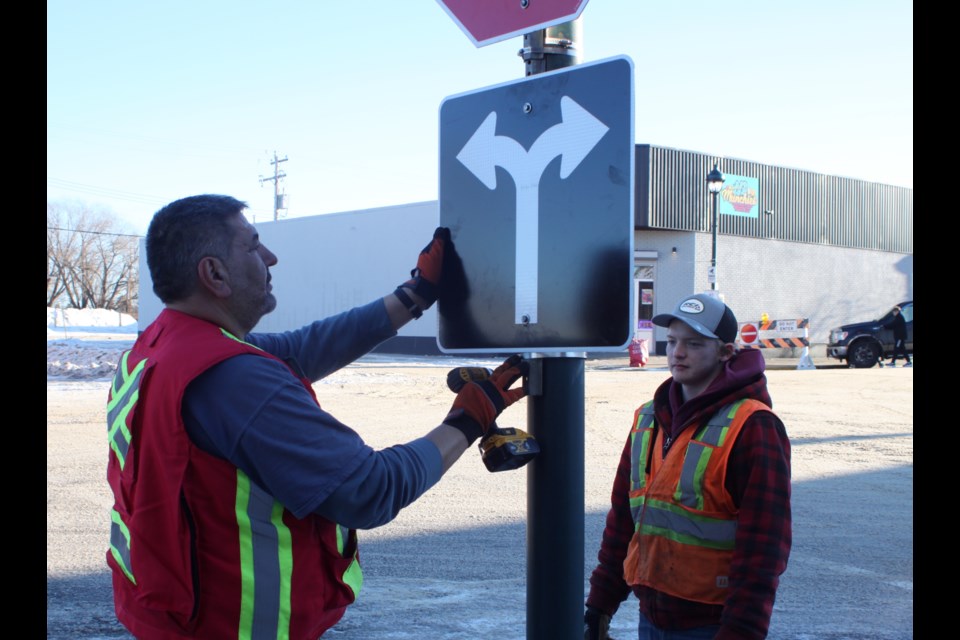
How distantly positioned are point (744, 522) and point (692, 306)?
1010mm

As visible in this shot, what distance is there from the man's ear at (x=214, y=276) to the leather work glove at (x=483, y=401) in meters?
0.71

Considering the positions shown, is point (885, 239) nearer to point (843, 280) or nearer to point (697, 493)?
point (843, 280)

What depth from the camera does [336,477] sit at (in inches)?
82.6

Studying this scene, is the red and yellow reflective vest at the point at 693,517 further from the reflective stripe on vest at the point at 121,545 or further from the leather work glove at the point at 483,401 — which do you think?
the reflective stripe on vest at the point at 121,545

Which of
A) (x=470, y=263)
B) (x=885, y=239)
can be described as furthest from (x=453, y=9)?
(x=885, y=239)

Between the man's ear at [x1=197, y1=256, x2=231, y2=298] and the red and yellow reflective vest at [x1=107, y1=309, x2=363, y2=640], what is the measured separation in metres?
0.18

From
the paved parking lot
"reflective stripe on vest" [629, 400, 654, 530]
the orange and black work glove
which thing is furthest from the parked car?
the orange and black work glove

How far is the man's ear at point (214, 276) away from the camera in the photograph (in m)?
2.35

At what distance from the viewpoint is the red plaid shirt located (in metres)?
2.77

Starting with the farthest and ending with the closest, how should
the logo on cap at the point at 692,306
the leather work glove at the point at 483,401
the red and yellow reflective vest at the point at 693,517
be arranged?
the logo on cap at the point at 692,306
the red and yellow reflective vest at the point at 693,517
the leather work glove at the point at 483,401

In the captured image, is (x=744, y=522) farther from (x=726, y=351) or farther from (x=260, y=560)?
(x=260, y=560)

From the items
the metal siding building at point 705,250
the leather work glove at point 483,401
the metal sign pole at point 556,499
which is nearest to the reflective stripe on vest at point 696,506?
the metal sign pole at point 556,499

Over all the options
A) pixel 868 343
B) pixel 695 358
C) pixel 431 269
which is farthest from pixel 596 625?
pixel 868 343
